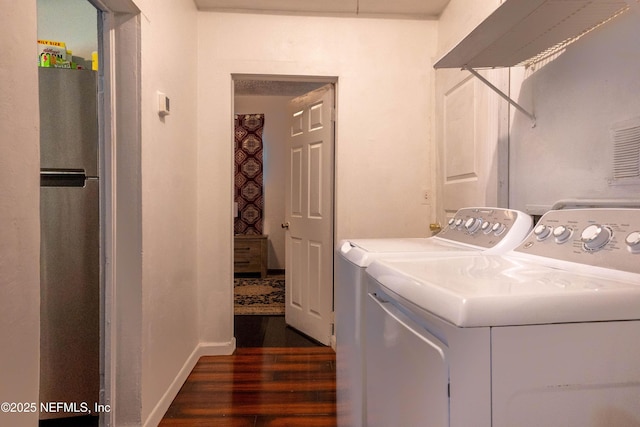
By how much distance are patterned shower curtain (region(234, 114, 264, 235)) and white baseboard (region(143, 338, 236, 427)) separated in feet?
9.94

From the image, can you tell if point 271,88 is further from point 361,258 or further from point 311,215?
point 361,258

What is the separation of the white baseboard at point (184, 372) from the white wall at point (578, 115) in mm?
1939

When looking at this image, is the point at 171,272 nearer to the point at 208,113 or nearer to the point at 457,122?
the point at 208,113

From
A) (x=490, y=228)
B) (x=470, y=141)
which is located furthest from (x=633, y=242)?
(x=470, y=141)

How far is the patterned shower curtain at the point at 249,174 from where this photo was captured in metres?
5.71

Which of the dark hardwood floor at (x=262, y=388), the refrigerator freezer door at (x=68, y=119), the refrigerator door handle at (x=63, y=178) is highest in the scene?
the refrigerator freezer door at (x=68, y=119)

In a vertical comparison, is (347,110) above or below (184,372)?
above

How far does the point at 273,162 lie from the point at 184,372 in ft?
12.8

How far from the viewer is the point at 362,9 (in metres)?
2.71

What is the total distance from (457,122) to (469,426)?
2.02m

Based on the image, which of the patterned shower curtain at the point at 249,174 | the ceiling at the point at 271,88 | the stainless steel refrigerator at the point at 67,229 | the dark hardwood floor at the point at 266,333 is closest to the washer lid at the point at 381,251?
the stainless steel refrigerator at the point at 67,229

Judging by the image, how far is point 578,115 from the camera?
134 centimetres

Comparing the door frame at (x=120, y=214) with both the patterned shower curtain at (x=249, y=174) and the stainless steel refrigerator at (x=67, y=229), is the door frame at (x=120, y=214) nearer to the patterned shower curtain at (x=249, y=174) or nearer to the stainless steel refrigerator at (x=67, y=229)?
the stainless steel refrigerator at (x=67, y=229)

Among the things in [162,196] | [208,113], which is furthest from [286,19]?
[162,196]
